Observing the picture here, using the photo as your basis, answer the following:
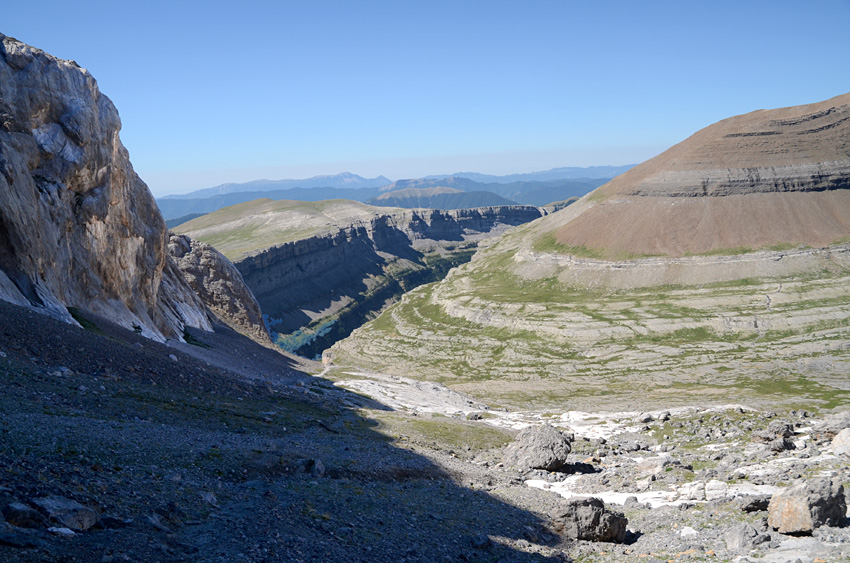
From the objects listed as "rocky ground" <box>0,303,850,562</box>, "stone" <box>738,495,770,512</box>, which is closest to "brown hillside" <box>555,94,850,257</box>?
"rocky ground" <box>0,303,850,562</box>

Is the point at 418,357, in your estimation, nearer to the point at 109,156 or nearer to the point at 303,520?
the point at 109,156

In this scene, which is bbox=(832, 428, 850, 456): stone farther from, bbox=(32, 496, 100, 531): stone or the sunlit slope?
the sunlit slope

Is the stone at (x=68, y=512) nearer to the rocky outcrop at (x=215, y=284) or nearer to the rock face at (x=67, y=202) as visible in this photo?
the rock face at (x=67, y=202)

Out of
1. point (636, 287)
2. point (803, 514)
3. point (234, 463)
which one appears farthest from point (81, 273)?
point (636, 287)

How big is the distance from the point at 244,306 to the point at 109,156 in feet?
168

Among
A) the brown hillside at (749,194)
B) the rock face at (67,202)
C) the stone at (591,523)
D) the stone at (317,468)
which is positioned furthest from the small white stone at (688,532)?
the brown hillside at (749,194)

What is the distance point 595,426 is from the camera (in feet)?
210

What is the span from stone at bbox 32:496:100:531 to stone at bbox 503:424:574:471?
32.5 meters

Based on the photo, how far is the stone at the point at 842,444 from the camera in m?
34.6

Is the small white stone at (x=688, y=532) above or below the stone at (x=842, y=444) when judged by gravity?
above

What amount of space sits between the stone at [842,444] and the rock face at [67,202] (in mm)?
58020

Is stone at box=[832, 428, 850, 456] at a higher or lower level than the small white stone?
lower

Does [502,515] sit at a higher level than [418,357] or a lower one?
higher

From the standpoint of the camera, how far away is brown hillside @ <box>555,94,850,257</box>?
546 ft
